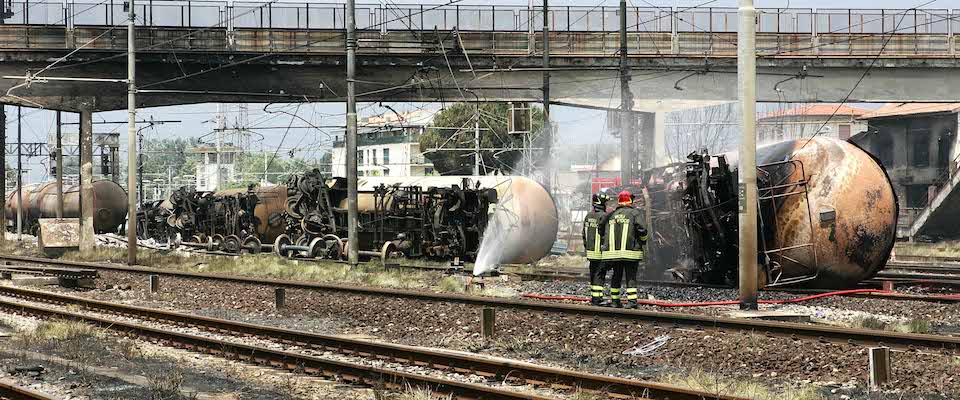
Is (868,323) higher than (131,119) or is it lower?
lower

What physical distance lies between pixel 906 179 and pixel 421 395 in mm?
54050

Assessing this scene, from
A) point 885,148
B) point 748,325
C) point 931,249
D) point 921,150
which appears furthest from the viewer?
point 885,148

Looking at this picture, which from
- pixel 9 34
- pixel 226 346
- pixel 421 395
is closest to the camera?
pixel 421 395

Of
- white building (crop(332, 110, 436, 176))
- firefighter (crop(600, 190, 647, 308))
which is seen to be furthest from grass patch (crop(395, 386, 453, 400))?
white building (crop(332, 110, 436, 176))

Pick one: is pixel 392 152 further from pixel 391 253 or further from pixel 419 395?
pixel 419 395

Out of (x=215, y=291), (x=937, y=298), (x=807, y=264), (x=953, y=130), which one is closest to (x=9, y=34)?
(x=215, y=291)

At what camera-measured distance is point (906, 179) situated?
5775 cm

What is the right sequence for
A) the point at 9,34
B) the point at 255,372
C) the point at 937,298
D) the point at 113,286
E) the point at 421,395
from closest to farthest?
1. the point at 421,395
2. the point at 255,372
3. the point at 937,298
4. the point at 113,286
5. the point at 9,34

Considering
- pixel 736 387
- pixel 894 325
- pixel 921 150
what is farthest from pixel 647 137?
pixel 736 387

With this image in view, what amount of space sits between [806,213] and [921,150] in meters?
44.3

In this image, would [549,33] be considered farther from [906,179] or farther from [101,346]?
[906,179]

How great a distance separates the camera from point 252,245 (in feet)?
117

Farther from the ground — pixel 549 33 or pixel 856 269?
pixel 549 33

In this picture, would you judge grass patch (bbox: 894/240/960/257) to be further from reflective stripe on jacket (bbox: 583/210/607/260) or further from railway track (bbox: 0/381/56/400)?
railway track (bbox: 0/381/56/400)
